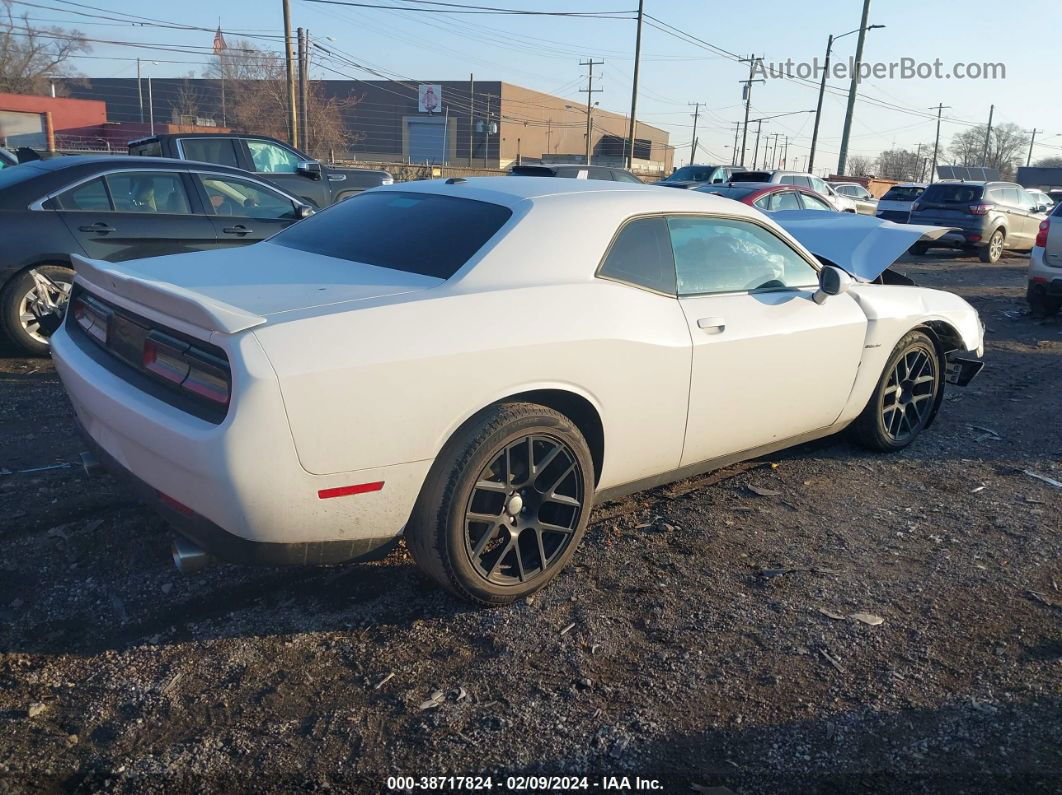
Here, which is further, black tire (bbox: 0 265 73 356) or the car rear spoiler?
black tire (bbox: 0 265 73 356)

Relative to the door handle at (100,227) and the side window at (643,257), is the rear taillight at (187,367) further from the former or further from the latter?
the door handle at (100,227)

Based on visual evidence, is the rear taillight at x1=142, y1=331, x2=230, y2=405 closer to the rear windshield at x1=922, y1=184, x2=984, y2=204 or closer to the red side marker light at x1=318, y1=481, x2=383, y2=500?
the red side marker light at x1=318, y1=481, x2=383, y2=500

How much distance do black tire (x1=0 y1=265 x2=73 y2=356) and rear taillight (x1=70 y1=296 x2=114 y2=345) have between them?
10.4 ft

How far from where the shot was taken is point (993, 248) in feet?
56.6

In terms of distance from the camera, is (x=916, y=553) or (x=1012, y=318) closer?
(x=916, y=553)

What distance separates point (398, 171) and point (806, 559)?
39815 millimetres

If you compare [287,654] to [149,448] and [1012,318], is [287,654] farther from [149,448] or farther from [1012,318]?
[1012,318]

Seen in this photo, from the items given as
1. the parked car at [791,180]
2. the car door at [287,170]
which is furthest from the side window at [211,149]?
the parked car at [791,180]

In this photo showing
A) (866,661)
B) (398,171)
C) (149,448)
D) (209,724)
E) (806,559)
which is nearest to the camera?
(209,724)

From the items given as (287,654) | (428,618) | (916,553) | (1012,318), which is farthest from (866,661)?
(1012,318)

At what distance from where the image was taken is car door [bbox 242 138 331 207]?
437 inches

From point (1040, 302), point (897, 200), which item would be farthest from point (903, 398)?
point (897, 200)

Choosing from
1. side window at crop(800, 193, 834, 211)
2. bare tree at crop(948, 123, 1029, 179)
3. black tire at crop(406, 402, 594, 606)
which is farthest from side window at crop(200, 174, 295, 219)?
bare tree at crop(948, 123, 1029, 179)

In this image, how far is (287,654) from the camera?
9.46ft
